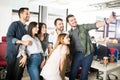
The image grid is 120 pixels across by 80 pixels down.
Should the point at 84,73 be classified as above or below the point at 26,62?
below

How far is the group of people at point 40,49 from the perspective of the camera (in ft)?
6.68

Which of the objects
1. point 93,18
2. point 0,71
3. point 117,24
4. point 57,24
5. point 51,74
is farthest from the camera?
point 117,24

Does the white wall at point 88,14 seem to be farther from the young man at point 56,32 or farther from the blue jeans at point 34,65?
the blue jeans at point 34,65

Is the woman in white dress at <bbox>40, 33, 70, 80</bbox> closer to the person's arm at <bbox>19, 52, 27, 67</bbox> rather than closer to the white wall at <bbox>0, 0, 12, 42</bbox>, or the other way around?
the person's arm at <bbox>19, 52, 27, 67</bbox>

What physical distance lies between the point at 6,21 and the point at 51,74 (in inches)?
185

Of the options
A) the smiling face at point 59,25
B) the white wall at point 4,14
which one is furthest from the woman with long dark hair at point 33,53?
the white wall at point 4,14

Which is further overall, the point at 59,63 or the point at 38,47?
the point at 38,47

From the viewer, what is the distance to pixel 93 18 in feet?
30.9

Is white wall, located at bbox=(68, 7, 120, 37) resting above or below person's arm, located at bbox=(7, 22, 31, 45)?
above

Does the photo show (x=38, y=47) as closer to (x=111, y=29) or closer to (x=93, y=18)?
(x=93, y=18)

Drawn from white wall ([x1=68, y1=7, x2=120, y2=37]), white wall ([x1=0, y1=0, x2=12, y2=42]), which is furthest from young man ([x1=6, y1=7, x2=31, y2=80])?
white wall ([x1=68, y1=7, x2=120, y2=37])

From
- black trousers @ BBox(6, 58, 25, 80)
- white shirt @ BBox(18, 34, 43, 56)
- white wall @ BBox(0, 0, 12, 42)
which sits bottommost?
black trousers @ BBox(6, 58, 25, 80)

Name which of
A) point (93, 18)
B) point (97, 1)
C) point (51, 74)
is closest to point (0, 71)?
point (51, 74)

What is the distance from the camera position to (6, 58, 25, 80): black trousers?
6.94 ft
